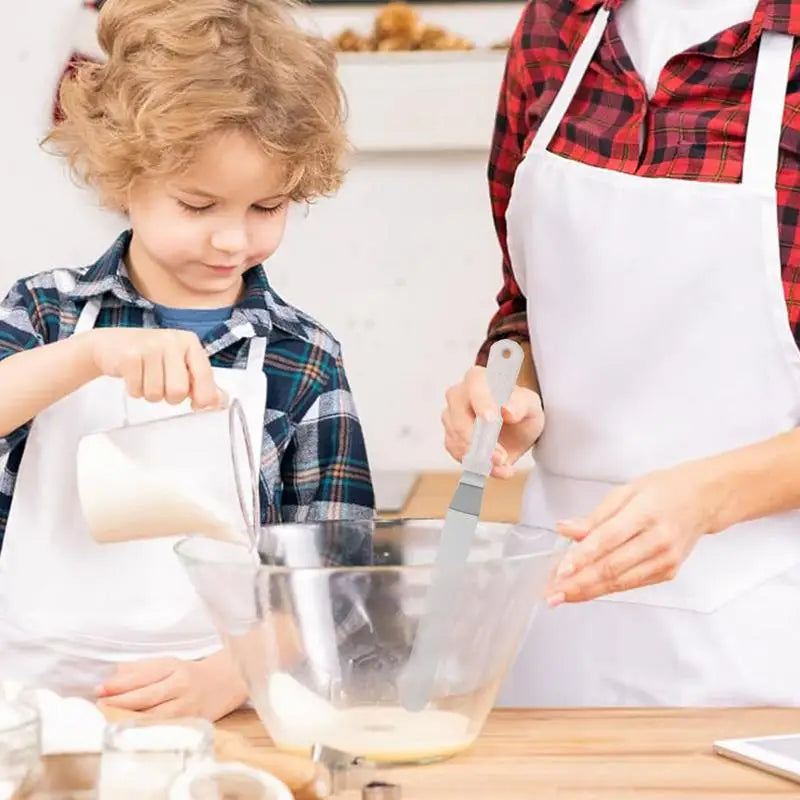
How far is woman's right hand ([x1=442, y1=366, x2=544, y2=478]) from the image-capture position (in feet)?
3.86

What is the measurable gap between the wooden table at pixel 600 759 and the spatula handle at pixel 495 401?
203mm

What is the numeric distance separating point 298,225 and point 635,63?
46.5 inches

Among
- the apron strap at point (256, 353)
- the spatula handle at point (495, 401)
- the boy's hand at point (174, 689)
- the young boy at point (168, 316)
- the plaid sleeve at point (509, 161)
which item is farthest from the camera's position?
the plaid sleeve at point (509, 161)

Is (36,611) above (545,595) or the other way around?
the other way around

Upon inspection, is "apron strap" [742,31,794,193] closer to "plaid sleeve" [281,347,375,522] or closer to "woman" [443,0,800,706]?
"woman" [443,0,800,706]

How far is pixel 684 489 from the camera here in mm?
1102

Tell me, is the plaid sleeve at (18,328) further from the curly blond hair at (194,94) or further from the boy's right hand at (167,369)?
the boy's right hand at (167,369)

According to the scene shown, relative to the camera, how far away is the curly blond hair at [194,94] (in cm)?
126

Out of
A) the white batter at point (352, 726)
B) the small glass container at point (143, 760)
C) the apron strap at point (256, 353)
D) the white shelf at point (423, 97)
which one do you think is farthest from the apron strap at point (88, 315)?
the white shelf at point (423, 97)

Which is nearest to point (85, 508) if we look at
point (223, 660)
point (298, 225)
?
point (223, 660)

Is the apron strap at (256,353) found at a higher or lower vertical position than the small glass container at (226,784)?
lower

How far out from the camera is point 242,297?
4.63 ft

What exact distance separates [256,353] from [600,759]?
0.58 metres

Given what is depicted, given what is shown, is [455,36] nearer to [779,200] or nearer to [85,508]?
[779,200]
